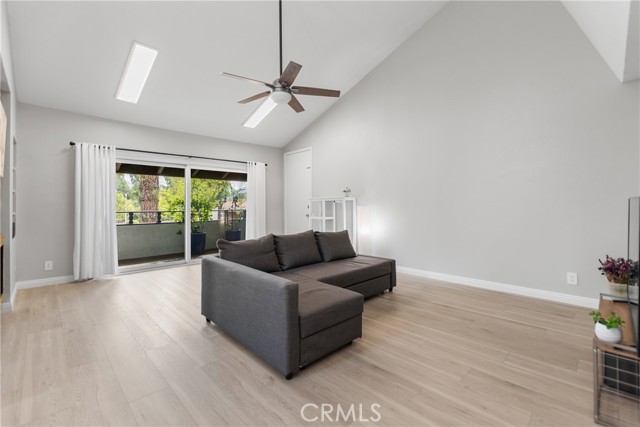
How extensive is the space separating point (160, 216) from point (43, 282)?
182 cm

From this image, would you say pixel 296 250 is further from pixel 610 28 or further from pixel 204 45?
pixel 610 28

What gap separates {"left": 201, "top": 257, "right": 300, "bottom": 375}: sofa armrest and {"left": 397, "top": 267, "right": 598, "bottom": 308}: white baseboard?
10.0 feet

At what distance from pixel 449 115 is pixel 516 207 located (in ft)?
5.20

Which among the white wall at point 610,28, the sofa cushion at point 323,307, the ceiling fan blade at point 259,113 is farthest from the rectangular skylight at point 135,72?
the white wall at point 610,28

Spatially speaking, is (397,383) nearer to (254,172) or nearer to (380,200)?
(380,200)

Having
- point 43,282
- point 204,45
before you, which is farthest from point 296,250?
point 43,282

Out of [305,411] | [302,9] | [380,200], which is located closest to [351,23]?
[302,9]

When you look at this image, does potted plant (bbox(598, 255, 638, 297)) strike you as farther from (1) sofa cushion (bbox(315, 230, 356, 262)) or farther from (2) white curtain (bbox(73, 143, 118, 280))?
(2) white curtain (bbox(73, 143, 118, 280))

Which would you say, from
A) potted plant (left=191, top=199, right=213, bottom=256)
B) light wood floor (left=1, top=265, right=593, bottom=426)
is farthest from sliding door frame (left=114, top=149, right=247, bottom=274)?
light wood floor (left=1, top=265, right=593, bottom=426)

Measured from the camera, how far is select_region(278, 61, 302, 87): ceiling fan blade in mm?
2568

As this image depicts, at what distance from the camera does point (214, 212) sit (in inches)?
237

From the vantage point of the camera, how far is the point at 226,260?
2709 millimetres

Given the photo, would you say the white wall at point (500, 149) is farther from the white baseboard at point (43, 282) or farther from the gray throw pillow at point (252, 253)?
the white baseboard at point (43, 282)

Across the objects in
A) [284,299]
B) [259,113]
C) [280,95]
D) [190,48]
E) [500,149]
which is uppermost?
[190,48]
